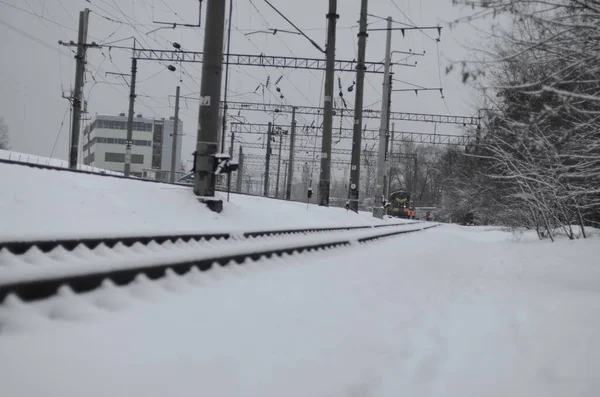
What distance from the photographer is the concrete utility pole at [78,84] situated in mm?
22922

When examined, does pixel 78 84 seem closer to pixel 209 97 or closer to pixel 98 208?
pixel 209 97

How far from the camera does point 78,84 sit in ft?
76.4

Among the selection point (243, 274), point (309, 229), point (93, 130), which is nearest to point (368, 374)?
point (243, 274)

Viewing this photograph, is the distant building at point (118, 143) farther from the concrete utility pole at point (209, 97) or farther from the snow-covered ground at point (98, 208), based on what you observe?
the snow-covered ground at point (98, 208)

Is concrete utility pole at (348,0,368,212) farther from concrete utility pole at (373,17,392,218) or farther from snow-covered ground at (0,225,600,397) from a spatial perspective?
snow-covered ground at (0,225,600,397)

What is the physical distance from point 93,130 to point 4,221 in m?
97.0

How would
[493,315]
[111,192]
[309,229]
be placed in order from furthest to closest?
[309,229], [111,192], [493,315]

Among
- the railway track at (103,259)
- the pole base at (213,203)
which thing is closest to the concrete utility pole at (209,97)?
the pole base at (213,203)

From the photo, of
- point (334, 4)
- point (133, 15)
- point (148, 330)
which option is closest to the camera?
point (148, 330)

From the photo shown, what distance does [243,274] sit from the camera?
18.2 ft

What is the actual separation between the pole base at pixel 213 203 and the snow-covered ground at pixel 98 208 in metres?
0.18

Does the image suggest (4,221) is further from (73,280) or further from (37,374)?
(37,374)

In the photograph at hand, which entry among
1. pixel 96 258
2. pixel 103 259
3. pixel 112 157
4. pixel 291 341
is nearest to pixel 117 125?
pixel 112 157

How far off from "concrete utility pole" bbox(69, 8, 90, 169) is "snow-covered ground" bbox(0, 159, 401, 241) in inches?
536
